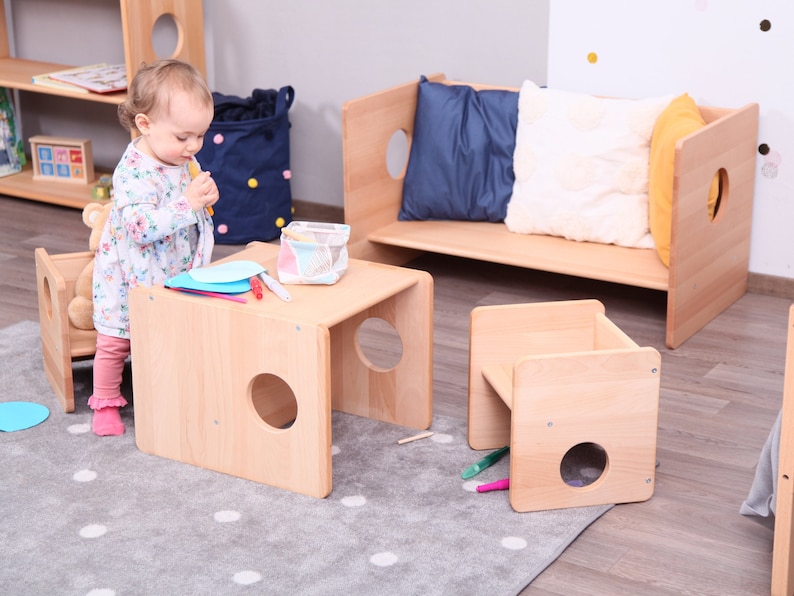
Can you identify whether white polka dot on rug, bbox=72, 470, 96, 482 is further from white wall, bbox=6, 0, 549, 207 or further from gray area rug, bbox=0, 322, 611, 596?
white wall, bbox=6, 0, 549, 207

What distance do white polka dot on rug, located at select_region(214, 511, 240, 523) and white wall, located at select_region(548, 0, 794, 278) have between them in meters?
1.60

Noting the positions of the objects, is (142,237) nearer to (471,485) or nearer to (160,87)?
(160,87)

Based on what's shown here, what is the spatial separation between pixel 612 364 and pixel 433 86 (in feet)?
4.45

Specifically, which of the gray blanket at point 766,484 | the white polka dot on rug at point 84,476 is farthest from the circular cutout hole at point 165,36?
the gray blanket at point 766,484

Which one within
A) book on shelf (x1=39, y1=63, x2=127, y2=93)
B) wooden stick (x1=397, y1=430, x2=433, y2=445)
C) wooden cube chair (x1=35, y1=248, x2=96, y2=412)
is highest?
book on shelf (x1=39, y1=63, x2=127, y2=93)

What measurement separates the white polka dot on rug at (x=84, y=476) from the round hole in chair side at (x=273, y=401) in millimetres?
305

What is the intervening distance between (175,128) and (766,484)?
3.76ft

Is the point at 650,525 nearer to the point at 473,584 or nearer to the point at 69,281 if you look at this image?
the point at 473,584

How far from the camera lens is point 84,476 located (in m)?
1.88

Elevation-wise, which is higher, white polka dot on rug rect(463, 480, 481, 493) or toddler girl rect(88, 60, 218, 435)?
toddler girl rect(88, 60, 218, 435)

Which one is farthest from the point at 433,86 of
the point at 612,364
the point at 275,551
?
the point at 275,551

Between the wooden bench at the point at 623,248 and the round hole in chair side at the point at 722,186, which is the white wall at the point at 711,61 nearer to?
the wooden bench at the point at 623,248

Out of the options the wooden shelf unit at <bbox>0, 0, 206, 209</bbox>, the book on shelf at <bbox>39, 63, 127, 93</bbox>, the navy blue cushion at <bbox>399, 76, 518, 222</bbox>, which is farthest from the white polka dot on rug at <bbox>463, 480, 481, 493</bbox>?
the book on shelf at <bbox>39, 63, 127, 93</bbox>

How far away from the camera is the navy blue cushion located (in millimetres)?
2824
